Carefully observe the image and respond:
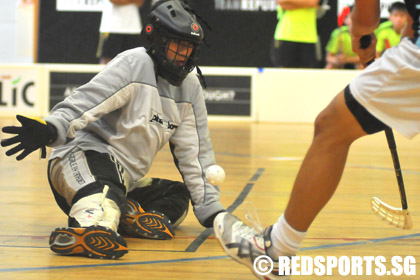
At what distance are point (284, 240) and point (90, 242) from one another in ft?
2.33

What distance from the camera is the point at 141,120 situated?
305 centimetres

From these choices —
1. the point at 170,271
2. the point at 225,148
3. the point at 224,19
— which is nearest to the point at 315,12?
the point at 224,19

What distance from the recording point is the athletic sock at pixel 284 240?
2.27m

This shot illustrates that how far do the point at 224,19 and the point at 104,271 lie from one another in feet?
28.3

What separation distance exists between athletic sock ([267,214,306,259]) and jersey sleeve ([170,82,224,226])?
2.83ft

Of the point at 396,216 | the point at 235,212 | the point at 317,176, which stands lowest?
the point at 235,212

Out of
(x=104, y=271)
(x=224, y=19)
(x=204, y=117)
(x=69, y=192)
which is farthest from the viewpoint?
(x=224, y=19)

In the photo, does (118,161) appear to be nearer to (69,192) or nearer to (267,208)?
(69,192)

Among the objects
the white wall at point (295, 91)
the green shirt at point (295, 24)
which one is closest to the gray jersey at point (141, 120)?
Answer: the green shirt at point (295, 24)

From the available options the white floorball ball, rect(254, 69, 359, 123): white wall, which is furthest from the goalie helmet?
rect(254, 69, 359, 123): white wall

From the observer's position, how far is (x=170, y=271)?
8.32 ft

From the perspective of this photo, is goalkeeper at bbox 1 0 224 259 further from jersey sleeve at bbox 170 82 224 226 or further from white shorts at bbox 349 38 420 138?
white shorts at bbox 349 38 420 138

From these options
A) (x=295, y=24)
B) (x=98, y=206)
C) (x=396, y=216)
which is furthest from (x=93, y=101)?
(x=295, y=24)

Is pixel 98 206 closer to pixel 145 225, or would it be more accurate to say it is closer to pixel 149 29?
pixel 145 225
